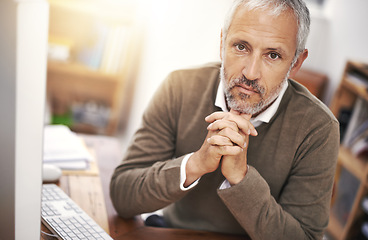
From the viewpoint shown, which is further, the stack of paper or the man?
the stack of paper

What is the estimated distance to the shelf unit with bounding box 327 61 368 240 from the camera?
2.62 metres

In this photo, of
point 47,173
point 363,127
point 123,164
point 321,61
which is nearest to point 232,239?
point 123,164

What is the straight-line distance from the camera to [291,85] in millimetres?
1205

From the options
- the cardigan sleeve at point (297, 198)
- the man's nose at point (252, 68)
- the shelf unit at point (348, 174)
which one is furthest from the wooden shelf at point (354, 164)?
the man's nose at point (252, 68)

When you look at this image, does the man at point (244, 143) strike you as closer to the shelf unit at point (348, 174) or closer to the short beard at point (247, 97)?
the short beard at point (247, 97)

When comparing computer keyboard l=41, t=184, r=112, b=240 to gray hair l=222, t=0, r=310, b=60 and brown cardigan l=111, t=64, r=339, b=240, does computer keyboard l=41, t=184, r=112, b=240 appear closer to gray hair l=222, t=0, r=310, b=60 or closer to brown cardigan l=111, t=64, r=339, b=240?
brown cardigan l=111, t=64, r=339, b=240

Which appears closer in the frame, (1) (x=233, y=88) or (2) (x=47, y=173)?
(1) (x=233, y=88)

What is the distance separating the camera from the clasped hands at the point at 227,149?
998mm

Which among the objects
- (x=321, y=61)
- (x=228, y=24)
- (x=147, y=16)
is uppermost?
(x=228, y=24)

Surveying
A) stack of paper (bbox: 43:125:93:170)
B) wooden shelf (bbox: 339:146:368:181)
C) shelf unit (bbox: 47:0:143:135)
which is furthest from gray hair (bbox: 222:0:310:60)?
shelf unit (bbox: 47:0:143:135)

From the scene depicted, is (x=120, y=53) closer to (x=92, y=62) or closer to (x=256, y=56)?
(x=92, y=62)

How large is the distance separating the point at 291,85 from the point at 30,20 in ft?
2.70

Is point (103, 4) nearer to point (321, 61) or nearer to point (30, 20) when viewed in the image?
point (321, 61)

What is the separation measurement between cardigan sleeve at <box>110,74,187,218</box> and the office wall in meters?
0.50
